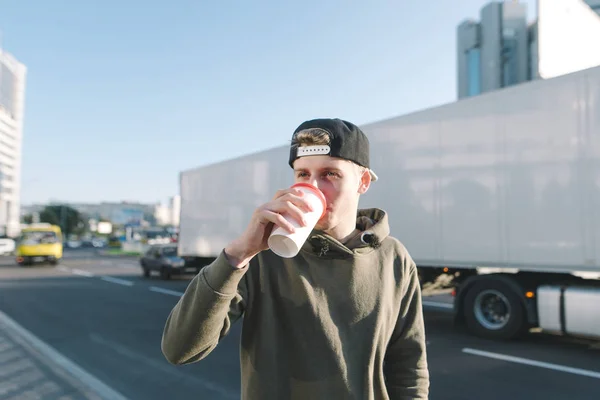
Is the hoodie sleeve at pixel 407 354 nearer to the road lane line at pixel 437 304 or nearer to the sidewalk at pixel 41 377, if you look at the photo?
the sidewalk at pixel 41 377

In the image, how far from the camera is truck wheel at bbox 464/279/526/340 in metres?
6.34

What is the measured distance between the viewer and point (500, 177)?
628 centimetres

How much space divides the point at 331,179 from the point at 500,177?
18.9 feet

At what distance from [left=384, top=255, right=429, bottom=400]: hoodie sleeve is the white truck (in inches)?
203

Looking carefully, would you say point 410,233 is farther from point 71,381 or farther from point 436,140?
→ point 71,381

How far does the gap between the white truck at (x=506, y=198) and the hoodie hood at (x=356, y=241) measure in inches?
205

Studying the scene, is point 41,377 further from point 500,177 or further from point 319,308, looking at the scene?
point 500,177

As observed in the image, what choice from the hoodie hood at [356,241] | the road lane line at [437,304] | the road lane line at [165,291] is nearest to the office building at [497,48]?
the road lane line at [437,304]

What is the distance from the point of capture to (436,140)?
276 inches

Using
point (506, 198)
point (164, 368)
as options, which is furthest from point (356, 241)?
point (506, 198)

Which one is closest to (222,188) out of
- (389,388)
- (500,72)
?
(389,388)

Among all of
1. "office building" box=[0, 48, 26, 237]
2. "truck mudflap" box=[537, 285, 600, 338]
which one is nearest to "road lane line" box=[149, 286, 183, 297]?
"truck mudflap" box=[537, 285, 600, 338]

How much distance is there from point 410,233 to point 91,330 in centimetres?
573

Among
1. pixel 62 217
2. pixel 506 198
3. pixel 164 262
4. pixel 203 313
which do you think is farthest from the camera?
pixel 62 217
